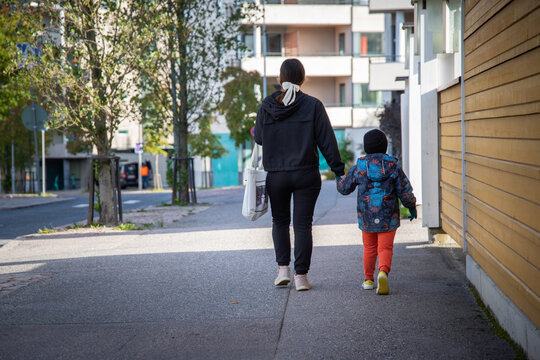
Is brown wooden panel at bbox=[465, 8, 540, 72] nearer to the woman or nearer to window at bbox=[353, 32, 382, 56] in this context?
the woman

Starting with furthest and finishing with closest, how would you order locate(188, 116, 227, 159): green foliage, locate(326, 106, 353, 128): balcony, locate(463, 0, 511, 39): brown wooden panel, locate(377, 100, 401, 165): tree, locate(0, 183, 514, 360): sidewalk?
locate(326, 106, 353, 128): balcony < locate(188, 116, 227, 159): green foliage < locate(377, 100, 401, 165): tree < locate(463, 0, 511, 39): brown wooden panel < locate(0, 183, 514, 360): sidewalk

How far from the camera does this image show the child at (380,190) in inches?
245

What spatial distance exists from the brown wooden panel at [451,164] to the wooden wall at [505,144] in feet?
4.00

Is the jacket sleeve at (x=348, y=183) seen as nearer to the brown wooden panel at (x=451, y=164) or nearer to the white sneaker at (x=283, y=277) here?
the white sneaker at (x=283, y=277)

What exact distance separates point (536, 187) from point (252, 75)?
97.8 ft

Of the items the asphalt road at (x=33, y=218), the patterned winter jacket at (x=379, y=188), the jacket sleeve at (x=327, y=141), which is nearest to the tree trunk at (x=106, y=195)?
the asphalt road at (x=33, y=218)

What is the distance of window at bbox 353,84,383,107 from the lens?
50.0m

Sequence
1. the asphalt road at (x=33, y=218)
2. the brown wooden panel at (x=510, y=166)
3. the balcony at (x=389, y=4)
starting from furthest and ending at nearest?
1. the balcony at (x=389, y=4)
2. the asphalt road at (x=33, y=218)
3. the brown wooden panel at (x=510, y=166)

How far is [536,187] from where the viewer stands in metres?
3.91

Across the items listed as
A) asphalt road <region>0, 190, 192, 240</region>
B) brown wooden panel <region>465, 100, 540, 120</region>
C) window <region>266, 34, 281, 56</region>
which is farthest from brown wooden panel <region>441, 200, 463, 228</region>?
window <region>266, 34, 281, 56</region>

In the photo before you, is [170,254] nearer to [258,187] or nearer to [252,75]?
[258,187]

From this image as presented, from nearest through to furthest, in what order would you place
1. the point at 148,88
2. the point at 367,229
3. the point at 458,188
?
the point at 367,229 < the point at 458,188 < the point at 148,88

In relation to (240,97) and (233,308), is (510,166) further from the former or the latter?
(240,97)

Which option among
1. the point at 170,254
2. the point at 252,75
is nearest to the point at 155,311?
the point at 170,254
